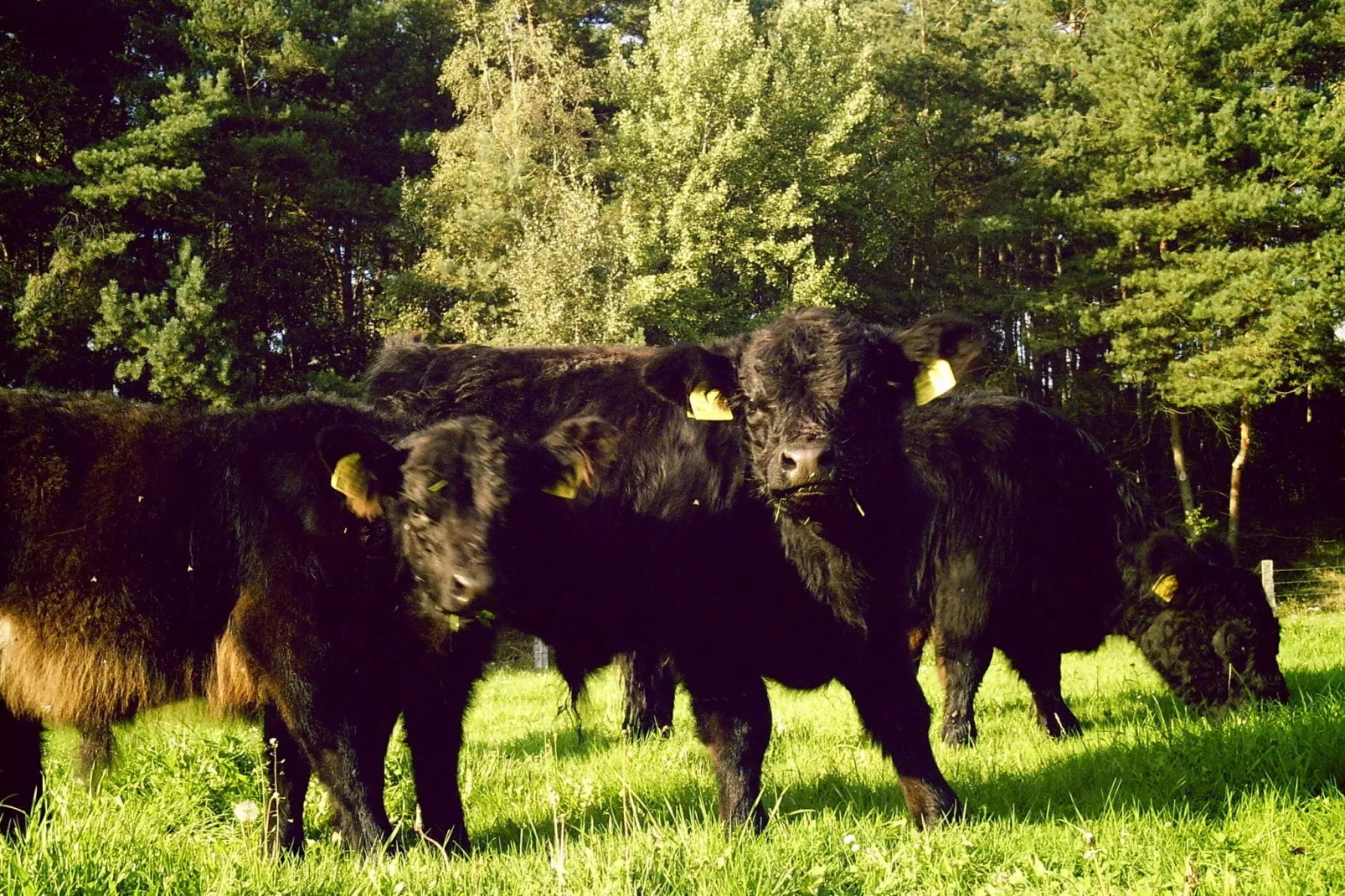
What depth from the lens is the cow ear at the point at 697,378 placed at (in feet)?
17.0

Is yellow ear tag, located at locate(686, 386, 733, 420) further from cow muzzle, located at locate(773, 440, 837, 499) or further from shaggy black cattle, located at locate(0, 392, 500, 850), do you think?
shaggy black cattle, located at locate(0, 392, 500, 850)

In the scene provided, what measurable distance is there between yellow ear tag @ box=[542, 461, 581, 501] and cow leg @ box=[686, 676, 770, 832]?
97 cm

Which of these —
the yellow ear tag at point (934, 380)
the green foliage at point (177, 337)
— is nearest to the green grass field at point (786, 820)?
the yellow ear tag at point (934, 380)

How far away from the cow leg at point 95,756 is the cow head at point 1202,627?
6.11m

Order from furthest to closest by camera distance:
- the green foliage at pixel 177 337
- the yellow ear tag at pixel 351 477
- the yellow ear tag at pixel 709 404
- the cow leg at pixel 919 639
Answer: the green foliage at pixel 177 337, the cow leg at pixel 919 639, the yellow ear tag at pixel 709 404, the yellow ear tag at pixel 351 477

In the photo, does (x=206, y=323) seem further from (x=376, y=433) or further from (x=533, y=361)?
(x=376, y=433)

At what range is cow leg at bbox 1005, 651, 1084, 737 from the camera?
688 cm

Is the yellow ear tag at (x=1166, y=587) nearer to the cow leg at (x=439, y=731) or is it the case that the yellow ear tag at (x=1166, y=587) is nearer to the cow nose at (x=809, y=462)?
the cow nose at (x=809, y=462)

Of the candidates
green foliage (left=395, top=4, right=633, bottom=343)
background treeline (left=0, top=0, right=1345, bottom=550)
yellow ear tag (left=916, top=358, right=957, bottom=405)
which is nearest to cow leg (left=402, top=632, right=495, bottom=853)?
yellow ear tag (left=916, top=358, right=957, bottom=405)

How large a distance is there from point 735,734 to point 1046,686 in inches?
131

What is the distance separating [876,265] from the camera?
33312 mm

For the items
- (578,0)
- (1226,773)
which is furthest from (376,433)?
(578,0)

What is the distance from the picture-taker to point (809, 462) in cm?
446

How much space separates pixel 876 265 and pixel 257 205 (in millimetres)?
18003
